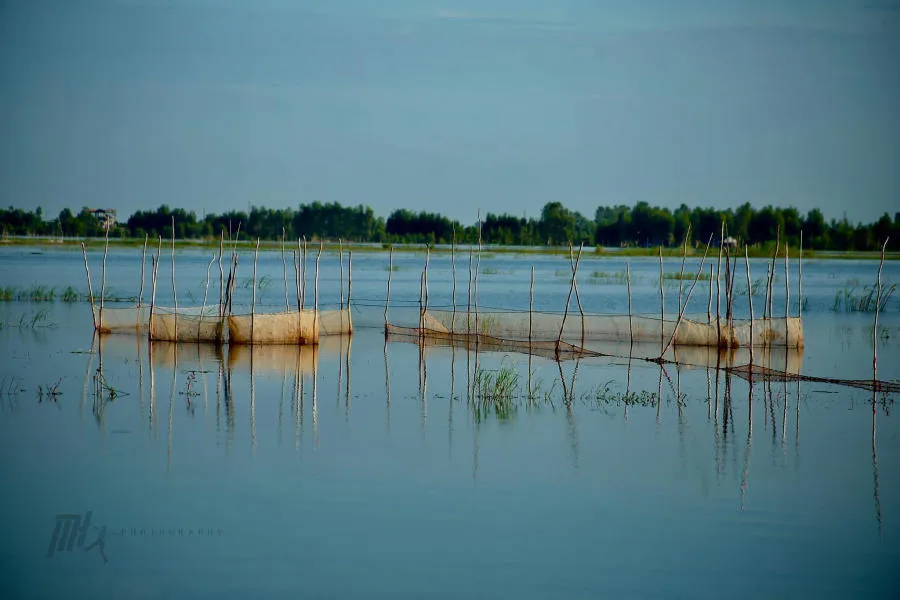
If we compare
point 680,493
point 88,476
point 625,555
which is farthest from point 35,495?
point 680,493

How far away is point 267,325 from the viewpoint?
12648 mm

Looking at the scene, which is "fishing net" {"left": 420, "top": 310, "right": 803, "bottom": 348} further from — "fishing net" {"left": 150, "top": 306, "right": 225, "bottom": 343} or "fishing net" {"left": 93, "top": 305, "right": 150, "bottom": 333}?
"fishing net" {"left": 93, "top": 305, "right": 150, "bottom": 333}

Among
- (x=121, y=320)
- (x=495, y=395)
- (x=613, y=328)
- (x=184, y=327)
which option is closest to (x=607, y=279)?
(x=613, y=328)

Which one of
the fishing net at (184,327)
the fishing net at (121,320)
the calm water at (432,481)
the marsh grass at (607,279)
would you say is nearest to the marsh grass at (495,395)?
the calm water at (432,481)

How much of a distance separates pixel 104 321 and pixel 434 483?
8.82 meters

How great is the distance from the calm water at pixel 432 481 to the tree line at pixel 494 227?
1955 inches

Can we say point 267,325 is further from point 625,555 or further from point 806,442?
point 625,555

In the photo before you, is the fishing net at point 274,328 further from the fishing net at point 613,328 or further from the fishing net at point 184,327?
the fishing net at point 613,328

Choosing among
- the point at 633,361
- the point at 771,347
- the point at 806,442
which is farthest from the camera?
the point at 771,347

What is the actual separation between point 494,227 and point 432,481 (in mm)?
67368
